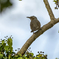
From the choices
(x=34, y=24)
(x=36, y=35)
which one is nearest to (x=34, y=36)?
(x=36, y=35)

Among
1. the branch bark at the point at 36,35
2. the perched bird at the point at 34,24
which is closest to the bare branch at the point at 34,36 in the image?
the branch bark at the point at 36,35

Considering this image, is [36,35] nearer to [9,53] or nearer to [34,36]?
[34,36]

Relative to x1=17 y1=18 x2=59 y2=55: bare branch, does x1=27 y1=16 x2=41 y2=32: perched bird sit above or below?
above

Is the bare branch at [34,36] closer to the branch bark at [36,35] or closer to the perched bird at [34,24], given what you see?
the branch bark at [36,35]

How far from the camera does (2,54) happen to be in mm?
2932

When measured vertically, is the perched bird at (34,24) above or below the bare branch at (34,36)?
Answer: above

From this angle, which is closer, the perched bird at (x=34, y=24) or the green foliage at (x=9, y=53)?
the green foliage at (x=9, y=53)

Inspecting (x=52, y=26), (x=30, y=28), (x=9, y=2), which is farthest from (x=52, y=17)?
(x=9, y=2)

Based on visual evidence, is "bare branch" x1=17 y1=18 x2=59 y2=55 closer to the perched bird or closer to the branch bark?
the branch bark

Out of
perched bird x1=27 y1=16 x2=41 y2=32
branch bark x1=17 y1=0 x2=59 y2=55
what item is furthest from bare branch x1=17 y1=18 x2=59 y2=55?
perched bird x1=27 y1=16 x2=41 y2=32

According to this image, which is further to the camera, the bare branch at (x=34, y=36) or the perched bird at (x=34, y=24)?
the perched bird at (x=34, y=24)

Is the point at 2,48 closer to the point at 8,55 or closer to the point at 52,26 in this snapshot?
the point at 8,55

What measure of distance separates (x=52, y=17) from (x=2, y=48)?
1.45 meters

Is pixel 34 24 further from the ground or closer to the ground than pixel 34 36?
further from the ground
